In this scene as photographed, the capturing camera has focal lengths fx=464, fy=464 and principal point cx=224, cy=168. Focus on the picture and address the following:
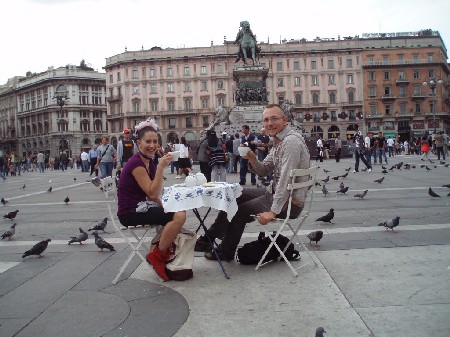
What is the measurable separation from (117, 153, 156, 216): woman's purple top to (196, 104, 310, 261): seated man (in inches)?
33.5

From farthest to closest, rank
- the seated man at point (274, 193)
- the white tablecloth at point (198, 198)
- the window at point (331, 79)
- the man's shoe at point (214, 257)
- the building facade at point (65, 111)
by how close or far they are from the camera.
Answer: the building facade at point (65, 111), the window at point (331, 79), the man's shoe at point (214, 257), the seated man at point (274, 193), the white tablecloth at point (198, 198)

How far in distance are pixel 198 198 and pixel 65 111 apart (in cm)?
8270

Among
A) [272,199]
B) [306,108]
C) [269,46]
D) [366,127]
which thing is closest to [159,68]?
[269,46]

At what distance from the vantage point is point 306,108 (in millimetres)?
70438

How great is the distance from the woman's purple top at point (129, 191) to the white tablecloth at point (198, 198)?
1.05ft

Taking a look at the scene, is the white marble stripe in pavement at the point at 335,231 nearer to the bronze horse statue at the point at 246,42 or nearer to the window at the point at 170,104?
the bronze horse statue at the point at 246,42

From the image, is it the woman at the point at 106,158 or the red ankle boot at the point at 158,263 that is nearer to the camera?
the red ankle boot at the point at 158,263

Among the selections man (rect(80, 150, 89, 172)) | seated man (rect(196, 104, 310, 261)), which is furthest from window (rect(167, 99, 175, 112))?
seated man (rect(196, 104, 310, 261))

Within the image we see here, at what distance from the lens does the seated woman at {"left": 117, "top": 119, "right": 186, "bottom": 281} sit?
410 centimetres

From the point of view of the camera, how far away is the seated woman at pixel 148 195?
410 centimetres

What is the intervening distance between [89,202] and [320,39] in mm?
69440

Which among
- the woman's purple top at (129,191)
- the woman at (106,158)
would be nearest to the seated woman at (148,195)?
the woman's purple top at (129,191)

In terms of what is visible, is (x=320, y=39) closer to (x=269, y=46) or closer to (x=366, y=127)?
(x=269, y=46)

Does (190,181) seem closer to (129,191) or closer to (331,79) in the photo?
(129,191)
